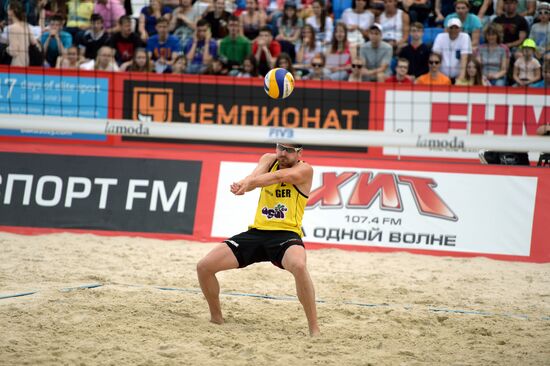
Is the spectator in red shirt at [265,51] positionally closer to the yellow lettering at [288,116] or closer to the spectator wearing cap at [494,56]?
the yellow lettering at [288,116]

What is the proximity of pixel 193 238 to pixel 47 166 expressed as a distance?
6.24 ft

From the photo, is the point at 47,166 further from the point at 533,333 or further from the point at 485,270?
the point at 533,333

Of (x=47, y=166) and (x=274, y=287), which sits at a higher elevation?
(x=47, y=166)

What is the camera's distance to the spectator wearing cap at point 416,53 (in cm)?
1120

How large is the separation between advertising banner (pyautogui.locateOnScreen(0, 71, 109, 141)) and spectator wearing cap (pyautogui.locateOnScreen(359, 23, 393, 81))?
12.5 ft

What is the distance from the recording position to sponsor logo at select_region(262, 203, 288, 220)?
5.73 meters

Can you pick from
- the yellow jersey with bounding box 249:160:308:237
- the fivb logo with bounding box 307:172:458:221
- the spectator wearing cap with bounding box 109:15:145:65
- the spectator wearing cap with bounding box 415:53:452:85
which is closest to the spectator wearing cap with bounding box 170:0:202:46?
the spectator wearing cap with bounding box 109:15:145:65

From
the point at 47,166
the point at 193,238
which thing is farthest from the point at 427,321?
the point at 47,166

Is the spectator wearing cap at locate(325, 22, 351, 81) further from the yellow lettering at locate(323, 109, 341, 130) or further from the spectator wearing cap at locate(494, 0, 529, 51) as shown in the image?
the spectator wearing cap at locate(494, 0, 529, 51)

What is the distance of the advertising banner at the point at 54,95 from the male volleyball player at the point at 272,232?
Result: 557cm

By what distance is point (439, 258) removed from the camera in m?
8.24

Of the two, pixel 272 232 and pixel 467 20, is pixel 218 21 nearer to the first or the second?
pixel 467 20

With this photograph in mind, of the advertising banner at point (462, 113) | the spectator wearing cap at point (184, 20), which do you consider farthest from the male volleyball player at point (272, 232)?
the spectator wearing cap at point (184, 20)

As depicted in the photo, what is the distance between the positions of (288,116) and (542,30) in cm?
412
